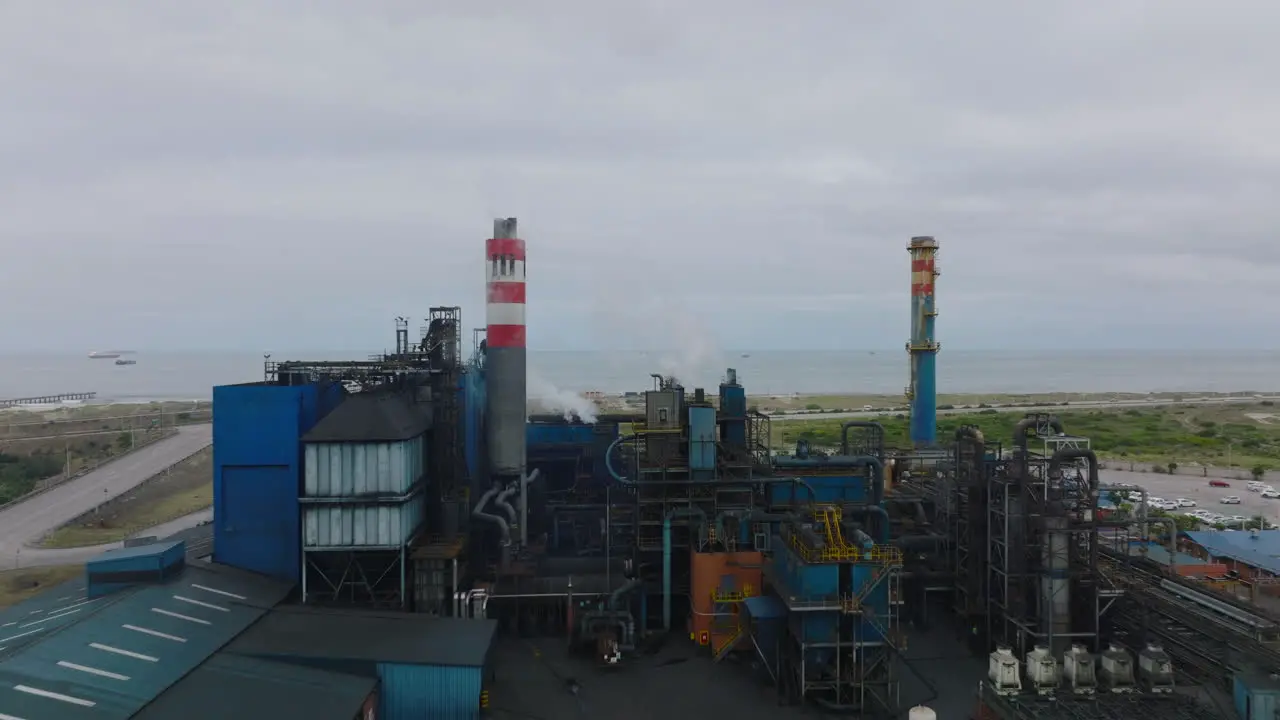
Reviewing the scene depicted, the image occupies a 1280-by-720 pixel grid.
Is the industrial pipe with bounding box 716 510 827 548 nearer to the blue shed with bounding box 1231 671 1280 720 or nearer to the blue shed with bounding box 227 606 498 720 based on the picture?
the blue shed with bounding box 227 606 498 720

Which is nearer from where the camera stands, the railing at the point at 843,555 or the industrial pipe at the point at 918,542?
the railing at the point at 843,555

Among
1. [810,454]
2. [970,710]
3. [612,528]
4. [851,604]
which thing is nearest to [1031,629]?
[970,710]

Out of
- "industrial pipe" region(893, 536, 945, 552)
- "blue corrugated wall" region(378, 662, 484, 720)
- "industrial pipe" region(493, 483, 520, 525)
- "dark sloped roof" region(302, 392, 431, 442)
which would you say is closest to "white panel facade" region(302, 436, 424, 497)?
"dark sloped roof" region(302, 392, 431, 442)

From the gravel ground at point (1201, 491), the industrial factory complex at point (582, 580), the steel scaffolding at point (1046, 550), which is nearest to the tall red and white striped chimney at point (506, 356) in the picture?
the industrial factory complex at point (582, 580)

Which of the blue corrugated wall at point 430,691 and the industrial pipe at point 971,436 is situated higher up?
the industrial pipe at point 971,436

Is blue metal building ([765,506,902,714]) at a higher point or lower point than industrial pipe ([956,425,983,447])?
lower

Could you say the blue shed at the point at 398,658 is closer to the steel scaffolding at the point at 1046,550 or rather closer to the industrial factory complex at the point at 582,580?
the industrial factory complex at the point at 582,580

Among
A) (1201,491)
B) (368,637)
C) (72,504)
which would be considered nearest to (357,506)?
(368,637)

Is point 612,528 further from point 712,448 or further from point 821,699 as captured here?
point 821,699
